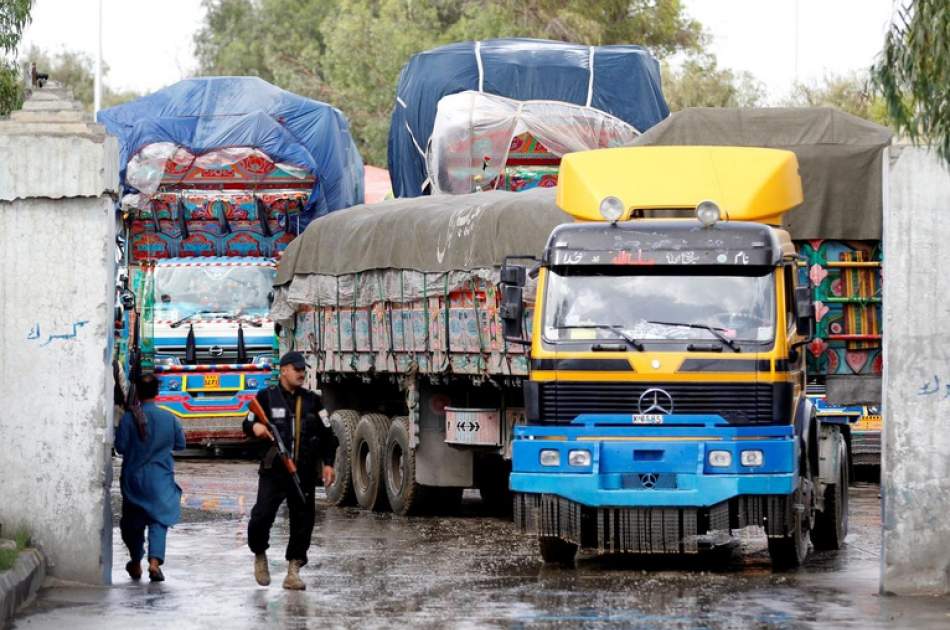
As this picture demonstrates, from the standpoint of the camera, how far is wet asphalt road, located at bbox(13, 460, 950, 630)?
11820 mm

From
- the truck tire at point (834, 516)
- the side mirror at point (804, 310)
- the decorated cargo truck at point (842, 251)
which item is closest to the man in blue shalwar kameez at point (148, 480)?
the side mirror at point (804, 310)

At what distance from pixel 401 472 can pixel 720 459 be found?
650 cm

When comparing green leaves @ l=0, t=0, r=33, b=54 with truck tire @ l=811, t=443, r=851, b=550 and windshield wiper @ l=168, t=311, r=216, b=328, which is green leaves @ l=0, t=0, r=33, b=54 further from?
windshield wiper @ l=168, t=311, r=216, b=328

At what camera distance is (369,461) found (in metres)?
20.9

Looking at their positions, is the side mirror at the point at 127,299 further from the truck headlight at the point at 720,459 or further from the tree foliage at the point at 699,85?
the tree foliage at the point at 699,85

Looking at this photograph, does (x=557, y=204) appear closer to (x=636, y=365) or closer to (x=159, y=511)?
(x=636, y=365)

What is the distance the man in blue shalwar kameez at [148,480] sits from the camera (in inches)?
550

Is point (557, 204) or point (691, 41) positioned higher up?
point (691, 41)

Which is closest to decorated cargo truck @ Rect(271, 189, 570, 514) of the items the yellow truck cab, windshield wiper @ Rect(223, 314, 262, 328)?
the yellow truck cab

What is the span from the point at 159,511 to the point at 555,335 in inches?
120

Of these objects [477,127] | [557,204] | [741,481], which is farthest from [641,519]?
[477,127]

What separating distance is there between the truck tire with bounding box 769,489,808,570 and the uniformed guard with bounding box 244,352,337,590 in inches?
134

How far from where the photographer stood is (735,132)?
17.3m

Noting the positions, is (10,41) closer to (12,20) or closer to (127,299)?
(12,20)
